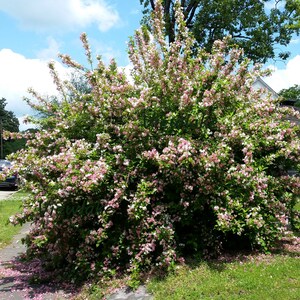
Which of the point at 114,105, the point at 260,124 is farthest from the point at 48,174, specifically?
the point at 260,124

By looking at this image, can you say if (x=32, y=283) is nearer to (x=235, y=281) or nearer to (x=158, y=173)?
(x=158, y=173)

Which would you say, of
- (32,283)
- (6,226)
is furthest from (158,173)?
(6,226)

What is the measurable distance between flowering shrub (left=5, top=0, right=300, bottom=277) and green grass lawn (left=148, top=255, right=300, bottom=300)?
1.08ft

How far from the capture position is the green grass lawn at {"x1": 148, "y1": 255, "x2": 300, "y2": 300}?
4934 millimetres

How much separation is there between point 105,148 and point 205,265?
7.38 feet

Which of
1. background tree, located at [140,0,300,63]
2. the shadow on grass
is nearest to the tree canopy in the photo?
background tree, located at [140,0,300,63]

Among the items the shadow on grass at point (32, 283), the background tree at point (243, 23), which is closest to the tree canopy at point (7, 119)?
the background tree at point (243, 23)

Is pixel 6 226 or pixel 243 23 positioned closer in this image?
pixel 6 226

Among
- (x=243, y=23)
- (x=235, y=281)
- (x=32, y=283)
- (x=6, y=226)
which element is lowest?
(x=32, y=283)

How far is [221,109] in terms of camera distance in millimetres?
6594

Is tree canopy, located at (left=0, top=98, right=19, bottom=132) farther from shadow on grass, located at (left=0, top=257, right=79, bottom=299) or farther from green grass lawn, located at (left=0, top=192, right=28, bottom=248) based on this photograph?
shadow on grass, located at (left=0, top=257, right=79, bottom=299)

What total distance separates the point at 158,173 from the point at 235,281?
6.22ft

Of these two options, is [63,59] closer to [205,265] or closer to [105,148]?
[105,148]

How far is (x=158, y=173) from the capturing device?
6.29 meters
